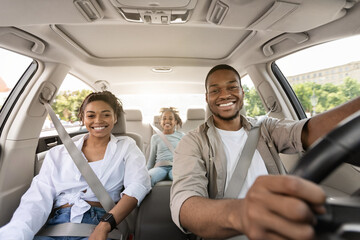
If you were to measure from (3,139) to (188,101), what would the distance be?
2.68 m

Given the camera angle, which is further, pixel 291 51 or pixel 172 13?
pixel 291 51

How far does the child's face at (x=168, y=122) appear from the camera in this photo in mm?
3325

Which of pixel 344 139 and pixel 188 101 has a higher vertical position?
pixel 188 101

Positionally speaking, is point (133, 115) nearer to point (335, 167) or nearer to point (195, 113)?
point (195, 113)

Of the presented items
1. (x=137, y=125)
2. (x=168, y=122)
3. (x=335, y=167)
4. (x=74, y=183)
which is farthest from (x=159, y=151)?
(x=335, y=167)

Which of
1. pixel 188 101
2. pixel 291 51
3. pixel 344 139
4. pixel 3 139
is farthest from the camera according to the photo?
pixel 188 101

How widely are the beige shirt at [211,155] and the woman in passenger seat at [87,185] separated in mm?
464

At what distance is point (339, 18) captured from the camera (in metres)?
1.37

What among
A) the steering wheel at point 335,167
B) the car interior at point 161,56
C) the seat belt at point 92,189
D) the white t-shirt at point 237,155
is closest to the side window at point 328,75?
the car interior at point 161,56


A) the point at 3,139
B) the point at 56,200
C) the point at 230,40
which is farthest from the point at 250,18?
the point at 3,139

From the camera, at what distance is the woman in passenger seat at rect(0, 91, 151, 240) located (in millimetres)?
1275

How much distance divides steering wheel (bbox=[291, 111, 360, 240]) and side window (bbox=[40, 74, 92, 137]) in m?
1.98

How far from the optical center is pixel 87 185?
5.08ft

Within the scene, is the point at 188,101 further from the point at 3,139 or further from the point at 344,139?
the point at 344,139
